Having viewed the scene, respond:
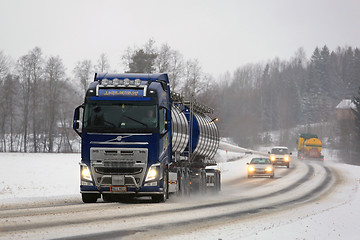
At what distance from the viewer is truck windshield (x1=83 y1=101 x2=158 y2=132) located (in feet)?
58.1

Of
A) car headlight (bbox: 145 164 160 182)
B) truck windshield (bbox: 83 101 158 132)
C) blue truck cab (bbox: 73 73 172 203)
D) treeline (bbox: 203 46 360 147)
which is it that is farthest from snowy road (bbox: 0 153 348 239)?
treeline (bbox: 203 46 360 147)

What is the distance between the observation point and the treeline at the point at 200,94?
81.9m

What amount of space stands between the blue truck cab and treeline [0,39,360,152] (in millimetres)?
55814

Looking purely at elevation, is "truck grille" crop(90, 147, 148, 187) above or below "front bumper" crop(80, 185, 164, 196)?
above

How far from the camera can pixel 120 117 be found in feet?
58.3

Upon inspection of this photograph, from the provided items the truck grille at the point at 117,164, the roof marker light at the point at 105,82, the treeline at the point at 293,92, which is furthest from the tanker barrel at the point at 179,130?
the treeline at the point at 293,92

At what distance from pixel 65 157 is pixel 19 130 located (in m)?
33.7

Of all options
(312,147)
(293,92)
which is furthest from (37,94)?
(293,92)

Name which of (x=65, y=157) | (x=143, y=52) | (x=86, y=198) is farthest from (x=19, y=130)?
(x=86, y=198)

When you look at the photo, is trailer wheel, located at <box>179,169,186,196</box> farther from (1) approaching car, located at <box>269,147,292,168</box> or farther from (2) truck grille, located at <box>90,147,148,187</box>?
(1) approaching car, located at <box>269,147,292,168</box>

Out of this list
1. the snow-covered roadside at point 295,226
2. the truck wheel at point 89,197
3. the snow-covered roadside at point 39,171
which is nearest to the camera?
the snow-covered roadside at point 295,226

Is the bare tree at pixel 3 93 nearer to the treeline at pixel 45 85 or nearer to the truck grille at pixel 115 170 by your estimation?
the treeline at pixel 45 85

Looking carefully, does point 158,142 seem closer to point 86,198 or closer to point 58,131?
point 86,198

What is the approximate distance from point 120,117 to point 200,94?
67.4 meters
